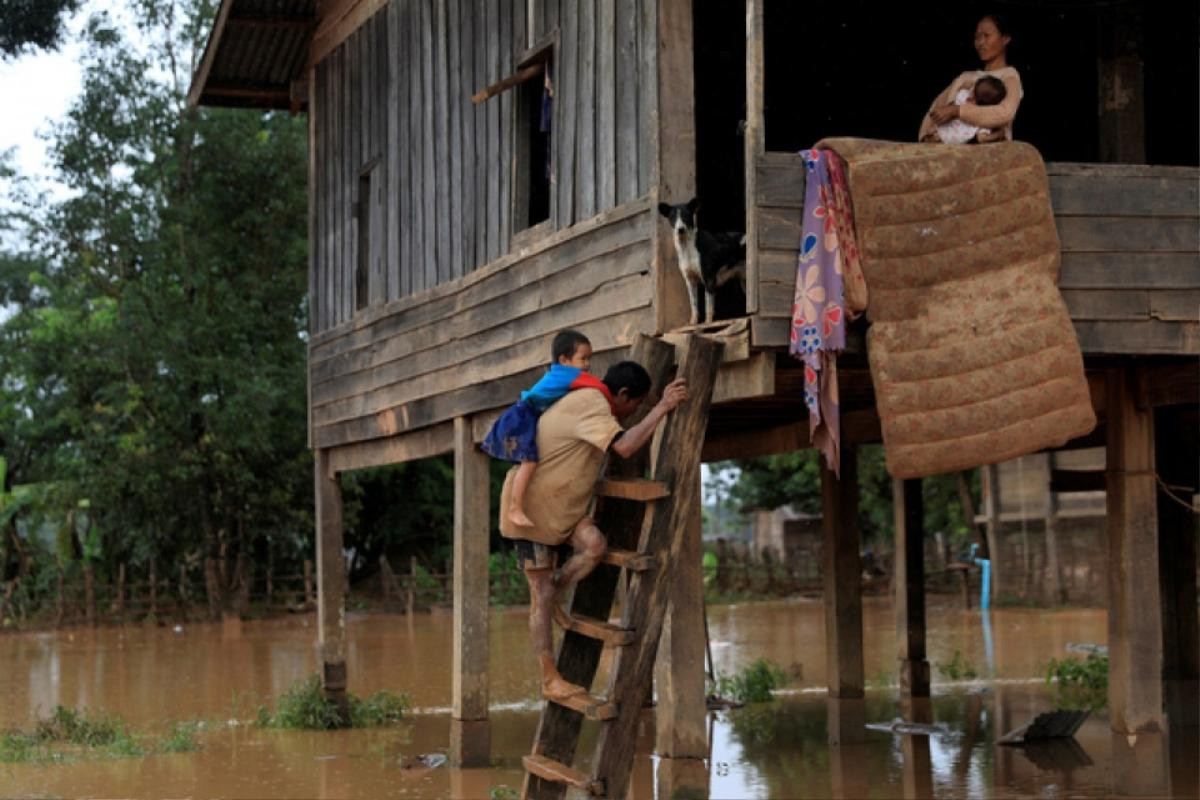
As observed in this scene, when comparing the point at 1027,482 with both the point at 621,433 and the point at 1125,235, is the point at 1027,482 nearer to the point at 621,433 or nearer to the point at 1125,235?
the point at 1125,235

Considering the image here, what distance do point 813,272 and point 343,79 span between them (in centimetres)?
855

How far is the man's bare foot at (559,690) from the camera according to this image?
7383mm

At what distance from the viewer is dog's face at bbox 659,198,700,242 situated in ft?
28.9

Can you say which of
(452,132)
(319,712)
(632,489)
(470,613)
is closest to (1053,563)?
(319,712)

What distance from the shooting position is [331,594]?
1617cm

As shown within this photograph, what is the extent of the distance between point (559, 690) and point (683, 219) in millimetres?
2767

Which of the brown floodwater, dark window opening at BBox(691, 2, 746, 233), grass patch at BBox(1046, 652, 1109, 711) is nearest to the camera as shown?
the brown floodwater

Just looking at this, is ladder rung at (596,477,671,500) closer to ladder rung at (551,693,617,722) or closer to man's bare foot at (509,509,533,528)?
man's bare foot at (509,509,533,528)

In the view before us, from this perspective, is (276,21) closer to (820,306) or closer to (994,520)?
(820,306)

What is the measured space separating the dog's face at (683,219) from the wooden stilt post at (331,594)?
8.03m

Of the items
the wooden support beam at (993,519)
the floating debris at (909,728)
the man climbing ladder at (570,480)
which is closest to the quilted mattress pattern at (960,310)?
the man climbing ladder at (570,480)

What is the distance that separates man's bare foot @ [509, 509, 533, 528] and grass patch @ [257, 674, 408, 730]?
8529 mm

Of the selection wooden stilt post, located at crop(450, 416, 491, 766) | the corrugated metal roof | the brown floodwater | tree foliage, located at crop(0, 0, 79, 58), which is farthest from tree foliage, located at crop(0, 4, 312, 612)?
wooden stilt post, located at crop(450, 416, 491, 766)

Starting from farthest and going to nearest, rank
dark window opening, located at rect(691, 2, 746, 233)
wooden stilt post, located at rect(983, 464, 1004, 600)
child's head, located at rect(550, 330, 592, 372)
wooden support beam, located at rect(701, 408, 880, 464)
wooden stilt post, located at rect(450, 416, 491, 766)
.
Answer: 1. wooden stilt post, located at rect(983, 464, 1004, 600)
2. dark window opening, located at rect(691, 2, 746, 233)
3. wooden support beam, located at rect(701, 408, 880, 464)
4. wooden stilt post, located at rect(450, 416, 491, 766)
5. child's head, located at rect(550, 330, 592, 372)
